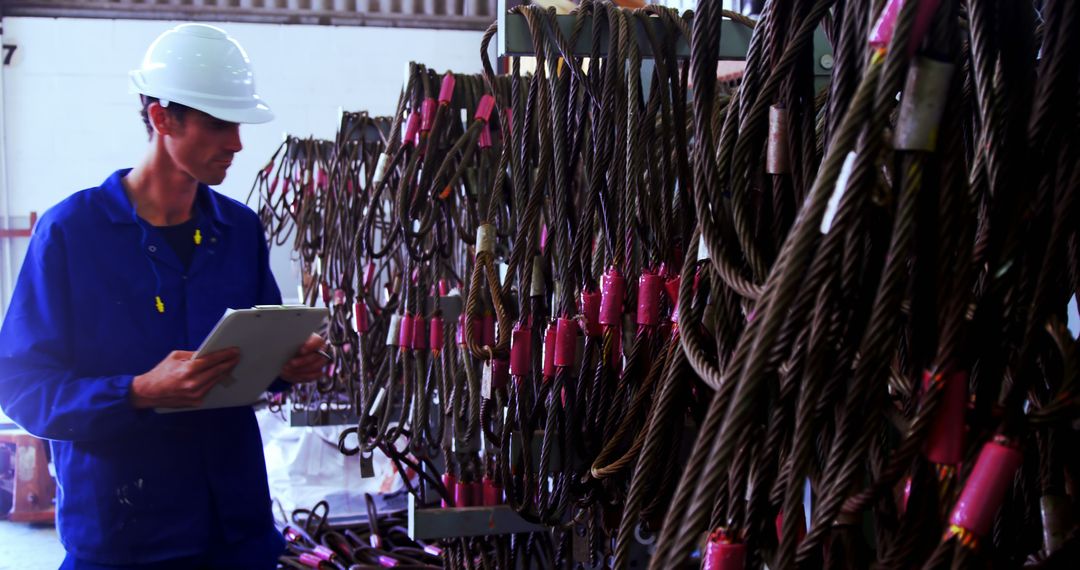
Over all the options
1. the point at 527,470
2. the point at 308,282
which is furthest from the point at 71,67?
the point at 527,470

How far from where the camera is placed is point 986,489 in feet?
2.06

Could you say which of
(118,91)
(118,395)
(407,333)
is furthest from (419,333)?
(118,91)

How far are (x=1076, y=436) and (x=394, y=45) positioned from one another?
6389mm

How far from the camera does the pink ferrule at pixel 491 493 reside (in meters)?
2.14

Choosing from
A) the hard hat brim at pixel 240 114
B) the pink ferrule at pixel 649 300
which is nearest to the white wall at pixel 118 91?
the hard hat brim at pixel 240 114

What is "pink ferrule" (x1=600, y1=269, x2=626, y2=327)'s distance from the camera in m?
1.44

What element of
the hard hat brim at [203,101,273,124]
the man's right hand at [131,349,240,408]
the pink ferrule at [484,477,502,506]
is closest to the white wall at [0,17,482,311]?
the hard hat brim at [203,101,273,124]

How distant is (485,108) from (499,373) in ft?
2.54

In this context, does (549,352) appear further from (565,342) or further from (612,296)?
(612,296)

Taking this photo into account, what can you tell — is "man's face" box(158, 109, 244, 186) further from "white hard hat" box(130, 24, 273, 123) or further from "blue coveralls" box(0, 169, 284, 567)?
"blue coveralls" box(0, 169, 284, 567)

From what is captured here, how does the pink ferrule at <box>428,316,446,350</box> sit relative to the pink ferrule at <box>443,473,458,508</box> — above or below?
above

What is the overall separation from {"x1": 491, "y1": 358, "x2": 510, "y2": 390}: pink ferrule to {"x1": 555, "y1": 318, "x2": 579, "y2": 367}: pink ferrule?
0.24 m

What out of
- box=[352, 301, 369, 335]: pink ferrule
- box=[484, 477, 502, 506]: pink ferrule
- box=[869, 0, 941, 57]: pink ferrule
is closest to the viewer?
box=[869, 0, 941, 57]: pink ferrule

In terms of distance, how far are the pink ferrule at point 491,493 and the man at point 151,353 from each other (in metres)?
0.49
